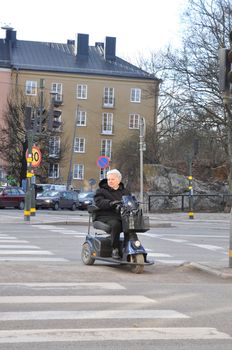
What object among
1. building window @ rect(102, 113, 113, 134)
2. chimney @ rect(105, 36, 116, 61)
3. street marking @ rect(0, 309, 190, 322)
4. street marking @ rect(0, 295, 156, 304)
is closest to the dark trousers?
street marking @ rect(0, 295, 156, 304)

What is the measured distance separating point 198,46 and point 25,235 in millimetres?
25623

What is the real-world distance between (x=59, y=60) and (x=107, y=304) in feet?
256

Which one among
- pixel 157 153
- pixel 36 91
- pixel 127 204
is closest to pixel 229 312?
pixel 127 204

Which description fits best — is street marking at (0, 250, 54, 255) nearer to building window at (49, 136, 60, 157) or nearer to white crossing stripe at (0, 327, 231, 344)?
white crossing stripe at (0, 327, 231, 344)

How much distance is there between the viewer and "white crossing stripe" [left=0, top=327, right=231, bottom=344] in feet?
20.4

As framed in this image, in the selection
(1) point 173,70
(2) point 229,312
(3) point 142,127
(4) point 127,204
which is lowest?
(2) point 229,312

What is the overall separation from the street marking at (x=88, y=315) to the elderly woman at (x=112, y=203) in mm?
3713

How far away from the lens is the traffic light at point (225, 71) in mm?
11117

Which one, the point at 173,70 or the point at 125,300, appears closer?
the point at 125,300

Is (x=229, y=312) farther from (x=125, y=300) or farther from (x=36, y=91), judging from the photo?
(x=36, y=91)

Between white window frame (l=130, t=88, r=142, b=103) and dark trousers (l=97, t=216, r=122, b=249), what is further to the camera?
white window frame (l=130, t=88, r=142, b=103)

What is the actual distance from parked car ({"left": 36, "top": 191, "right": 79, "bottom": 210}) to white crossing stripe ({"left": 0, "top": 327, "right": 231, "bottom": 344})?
138 feet

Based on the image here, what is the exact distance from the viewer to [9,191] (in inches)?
1788

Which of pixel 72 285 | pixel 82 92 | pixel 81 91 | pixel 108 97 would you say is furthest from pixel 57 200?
pixel 72 285
